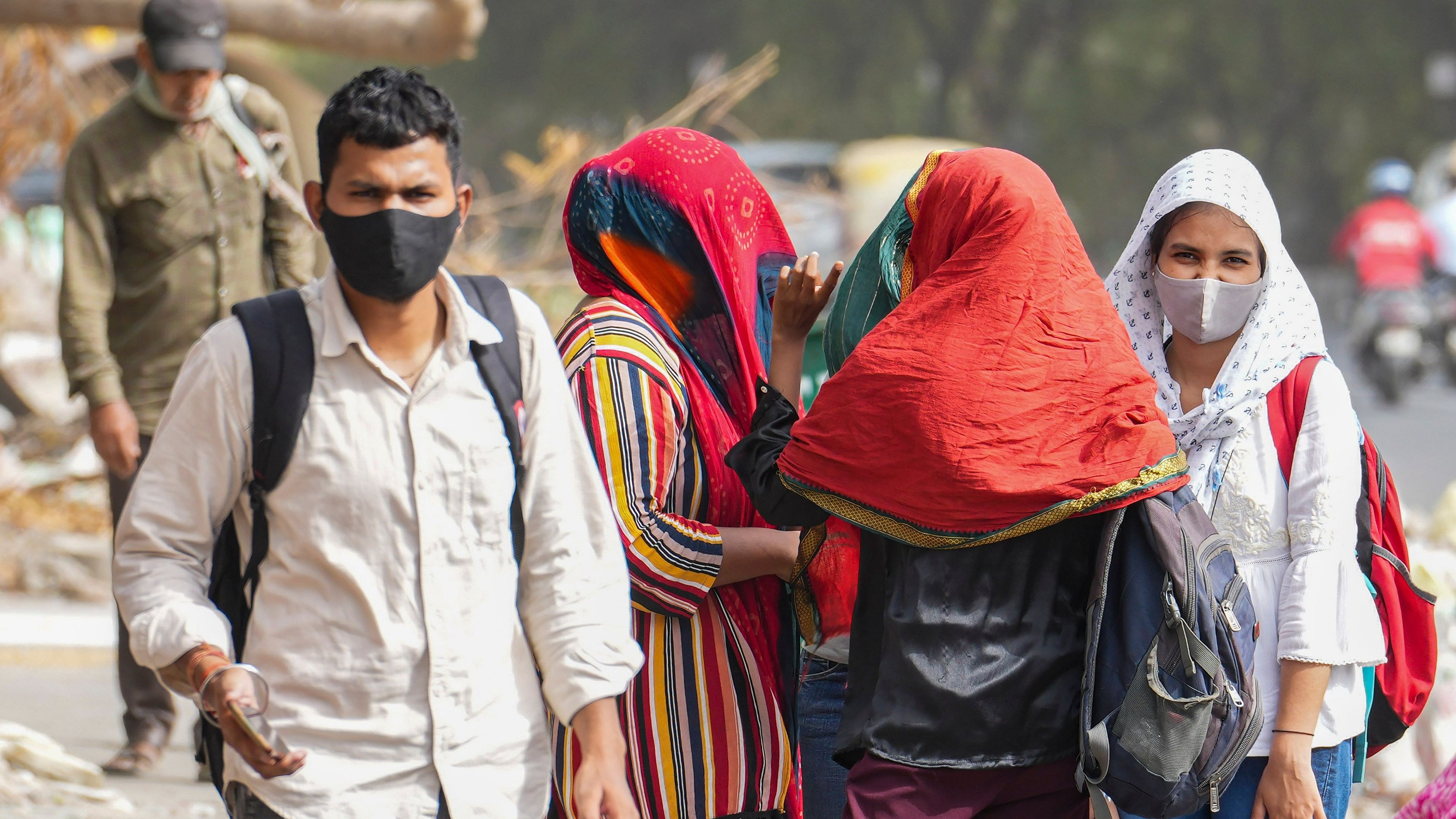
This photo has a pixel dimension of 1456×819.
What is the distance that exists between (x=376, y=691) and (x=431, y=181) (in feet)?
2.14

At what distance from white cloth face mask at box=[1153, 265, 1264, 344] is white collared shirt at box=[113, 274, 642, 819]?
1140mm

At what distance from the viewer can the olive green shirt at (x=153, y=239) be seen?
13.9 ft

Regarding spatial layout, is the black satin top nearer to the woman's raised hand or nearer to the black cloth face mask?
the woman's raised hand

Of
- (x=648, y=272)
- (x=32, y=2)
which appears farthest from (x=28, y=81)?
(x=648, y=272)

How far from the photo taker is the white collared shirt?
1982 millimetres

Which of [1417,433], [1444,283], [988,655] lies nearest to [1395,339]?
[1444,283]

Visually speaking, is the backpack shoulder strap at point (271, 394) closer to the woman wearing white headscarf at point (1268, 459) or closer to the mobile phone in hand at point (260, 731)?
the mobile phone in hand at point (260, 731)

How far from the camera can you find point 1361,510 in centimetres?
249

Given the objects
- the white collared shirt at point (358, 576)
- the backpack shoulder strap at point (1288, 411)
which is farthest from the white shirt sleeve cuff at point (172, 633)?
the backpack shoulder strap at point (1288, 411)

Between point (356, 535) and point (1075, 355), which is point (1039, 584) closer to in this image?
point (1075, 355)

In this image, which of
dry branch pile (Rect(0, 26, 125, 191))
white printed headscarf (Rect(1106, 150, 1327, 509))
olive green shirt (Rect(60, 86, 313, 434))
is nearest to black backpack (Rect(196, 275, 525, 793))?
white printed headscarf (Rect(1106, 150, 1327, 509))

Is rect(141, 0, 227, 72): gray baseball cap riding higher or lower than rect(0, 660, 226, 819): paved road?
higher

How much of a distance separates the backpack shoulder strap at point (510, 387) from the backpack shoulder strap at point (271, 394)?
0.22 metres

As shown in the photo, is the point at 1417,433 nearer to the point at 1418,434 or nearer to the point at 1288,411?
the point at 1418,434
